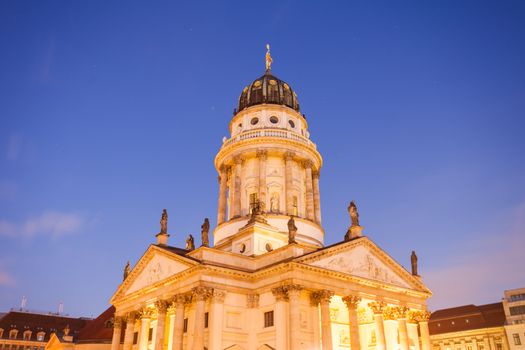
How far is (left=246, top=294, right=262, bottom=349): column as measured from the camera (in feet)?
129

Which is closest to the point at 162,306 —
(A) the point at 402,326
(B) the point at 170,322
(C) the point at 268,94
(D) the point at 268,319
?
(B) the point at 170,322

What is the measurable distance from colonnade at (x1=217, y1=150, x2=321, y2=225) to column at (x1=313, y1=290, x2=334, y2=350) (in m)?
14.1

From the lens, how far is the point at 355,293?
4150 centimetres

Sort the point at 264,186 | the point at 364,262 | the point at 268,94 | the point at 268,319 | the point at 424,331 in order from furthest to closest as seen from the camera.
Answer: the point at 268,94 < the point at 264,186 < the point at 424,331 < the point at 364,262 < the point at 268,319

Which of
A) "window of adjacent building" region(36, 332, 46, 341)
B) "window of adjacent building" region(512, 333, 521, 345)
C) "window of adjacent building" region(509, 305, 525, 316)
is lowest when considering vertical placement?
"window of adjacent building" region(512, 333, 521, 345)

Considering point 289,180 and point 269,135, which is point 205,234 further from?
point 269,135

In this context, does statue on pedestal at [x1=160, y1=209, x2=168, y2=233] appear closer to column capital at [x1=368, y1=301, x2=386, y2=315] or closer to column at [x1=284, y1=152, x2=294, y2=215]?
column at [x1=284, y1=152, x2=294, y2=215]

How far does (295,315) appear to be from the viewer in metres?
36.5

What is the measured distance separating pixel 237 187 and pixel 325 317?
64.9ft

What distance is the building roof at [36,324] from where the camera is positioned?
267 ft

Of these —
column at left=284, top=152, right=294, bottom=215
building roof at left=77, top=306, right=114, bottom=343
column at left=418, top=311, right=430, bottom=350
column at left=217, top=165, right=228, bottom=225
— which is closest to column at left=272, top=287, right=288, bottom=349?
column at left=284, top=152, right=294, bottom=215

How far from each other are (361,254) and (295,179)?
13.8m

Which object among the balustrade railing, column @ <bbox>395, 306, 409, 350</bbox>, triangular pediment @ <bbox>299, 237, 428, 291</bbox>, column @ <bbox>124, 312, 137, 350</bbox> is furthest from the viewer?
the balustrade railing

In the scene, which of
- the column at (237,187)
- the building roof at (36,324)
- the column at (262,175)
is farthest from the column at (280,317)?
the building roof at (36,324)
